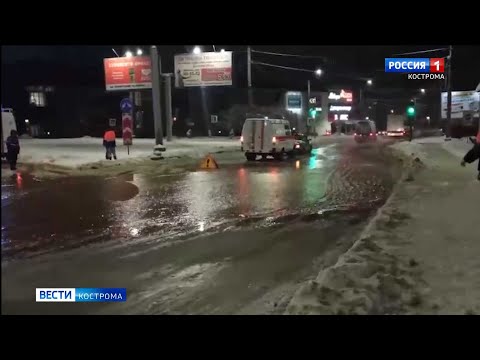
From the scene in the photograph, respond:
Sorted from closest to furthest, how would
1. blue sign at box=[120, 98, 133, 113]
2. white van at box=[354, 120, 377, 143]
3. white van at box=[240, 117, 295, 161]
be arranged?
white van at box=[240, 117, 295, 161], blue sign at box=[120, 98, 133, 113], white van at box=[354, 120, 377, 143]

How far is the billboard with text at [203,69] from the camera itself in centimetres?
3841

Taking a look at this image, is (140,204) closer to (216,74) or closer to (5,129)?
(5,129)

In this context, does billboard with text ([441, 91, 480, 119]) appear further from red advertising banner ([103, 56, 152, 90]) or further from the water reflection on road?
red advertising banner ([103, 56, 152, 90])

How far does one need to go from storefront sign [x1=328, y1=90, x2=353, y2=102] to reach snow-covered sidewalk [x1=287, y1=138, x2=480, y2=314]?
215 ft


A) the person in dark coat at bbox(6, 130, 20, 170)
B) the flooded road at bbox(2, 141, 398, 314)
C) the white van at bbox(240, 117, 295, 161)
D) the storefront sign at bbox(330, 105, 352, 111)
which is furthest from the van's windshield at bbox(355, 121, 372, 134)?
the person in dark coat at bbox(6, 130, 20, 170)

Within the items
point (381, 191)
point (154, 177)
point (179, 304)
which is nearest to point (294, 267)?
point (179, 304)

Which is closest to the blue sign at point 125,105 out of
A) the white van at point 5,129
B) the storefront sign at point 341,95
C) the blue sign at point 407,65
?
the white van at point 5,129

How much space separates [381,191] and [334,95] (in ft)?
206

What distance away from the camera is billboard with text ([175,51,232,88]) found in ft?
126

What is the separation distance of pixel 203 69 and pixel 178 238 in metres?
32.9

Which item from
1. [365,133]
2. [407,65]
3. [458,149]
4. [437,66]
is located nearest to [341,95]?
[365,133]

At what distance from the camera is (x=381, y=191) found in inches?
522

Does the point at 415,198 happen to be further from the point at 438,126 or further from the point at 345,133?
the point at 345,133

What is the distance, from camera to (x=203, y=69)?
3909 cm
